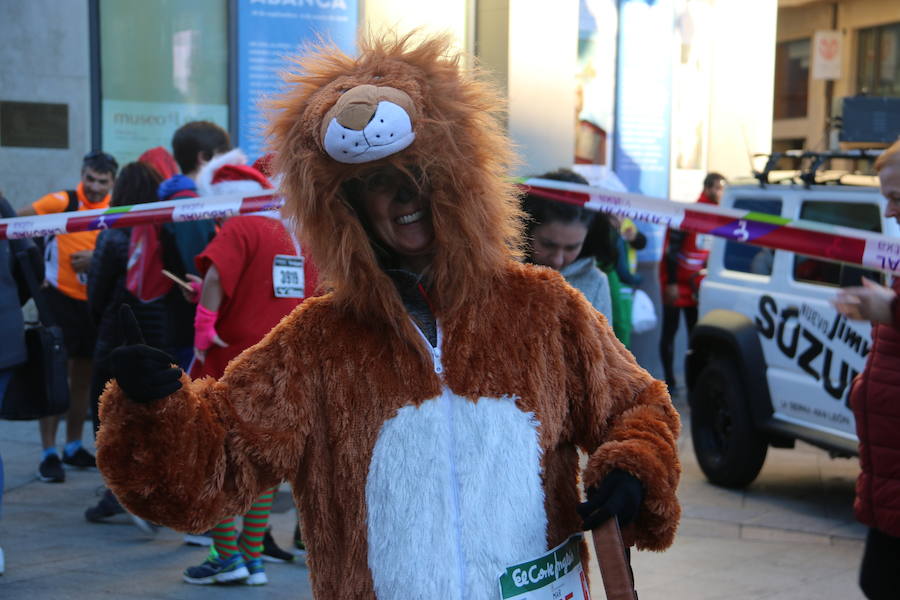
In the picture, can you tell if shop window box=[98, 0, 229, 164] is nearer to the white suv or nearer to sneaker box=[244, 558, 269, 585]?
the white suv

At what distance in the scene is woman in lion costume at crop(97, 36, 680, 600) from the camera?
7.69 feet

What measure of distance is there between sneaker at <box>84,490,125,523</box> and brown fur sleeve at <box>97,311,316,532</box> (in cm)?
418

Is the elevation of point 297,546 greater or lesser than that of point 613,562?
lesser

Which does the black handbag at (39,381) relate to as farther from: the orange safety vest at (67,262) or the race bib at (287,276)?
the orange safety vest at (67,262)

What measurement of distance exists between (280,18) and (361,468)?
28.9 ft

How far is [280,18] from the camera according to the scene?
34.9 ft

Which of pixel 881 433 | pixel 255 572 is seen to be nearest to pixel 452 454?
pixel 881 433

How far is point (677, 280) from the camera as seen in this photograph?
11117 mm

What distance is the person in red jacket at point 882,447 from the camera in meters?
3.66

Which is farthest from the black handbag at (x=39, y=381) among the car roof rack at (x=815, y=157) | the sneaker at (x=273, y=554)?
the car roof rack at (x=815, y=157)

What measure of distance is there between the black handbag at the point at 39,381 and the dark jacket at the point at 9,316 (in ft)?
0.18

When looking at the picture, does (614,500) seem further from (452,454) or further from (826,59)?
(826,59)

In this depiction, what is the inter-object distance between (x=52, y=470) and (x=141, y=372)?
5447mm

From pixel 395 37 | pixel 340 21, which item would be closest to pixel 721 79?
pixel 340 21
